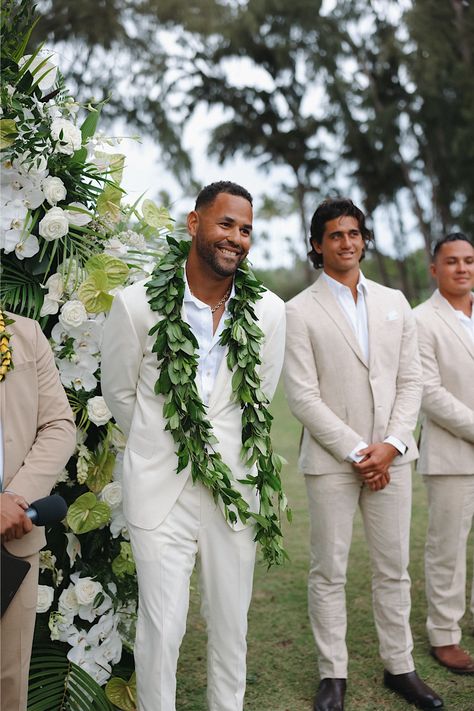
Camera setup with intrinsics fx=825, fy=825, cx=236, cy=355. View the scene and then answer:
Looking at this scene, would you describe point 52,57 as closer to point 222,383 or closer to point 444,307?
point 222,383

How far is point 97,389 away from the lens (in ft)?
13.1

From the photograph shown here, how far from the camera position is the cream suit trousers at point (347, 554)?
4336 millimetres

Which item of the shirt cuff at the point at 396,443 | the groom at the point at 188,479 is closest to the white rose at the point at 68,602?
the groom at the point at 188,479

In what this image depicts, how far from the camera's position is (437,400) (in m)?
4.83

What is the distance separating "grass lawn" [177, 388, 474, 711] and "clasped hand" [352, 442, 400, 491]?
118 centimetres

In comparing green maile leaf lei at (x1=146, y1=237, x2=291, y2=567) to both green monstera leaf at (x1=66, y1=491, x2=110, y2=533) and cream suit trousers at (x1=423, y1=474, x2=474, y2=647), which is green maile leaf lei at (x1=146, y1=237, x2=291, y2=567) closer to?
green monstera leaf at (x1=66, y1=491, x2=110, y2=533)

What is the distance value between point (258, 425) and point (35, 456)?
962 millimetres

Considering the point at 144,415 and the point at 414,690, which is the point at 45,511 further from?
the point at 414,690

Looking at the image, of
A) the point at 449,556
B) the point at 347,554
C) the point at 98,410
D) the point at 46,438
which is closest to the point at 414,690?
the point at 347,554

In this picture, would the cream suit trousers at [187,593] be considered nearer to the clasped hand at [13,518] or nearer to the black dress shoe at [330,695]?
the clasped hand at [13,518]

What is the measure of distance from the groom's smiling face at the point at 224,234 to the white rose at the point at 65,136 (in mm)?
763

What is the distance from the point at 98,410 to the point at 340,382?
1.32 m

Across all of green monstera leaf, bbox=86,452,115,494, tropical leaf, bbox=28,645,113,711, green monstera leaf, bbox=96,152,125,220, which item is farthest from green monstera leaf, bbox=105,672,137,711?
green monstera leaf, bbox=96,152,125,220

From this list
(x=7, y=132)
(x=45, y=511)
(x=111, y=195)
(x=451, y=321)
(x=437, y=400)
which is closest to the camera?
(x=45, y=511)
